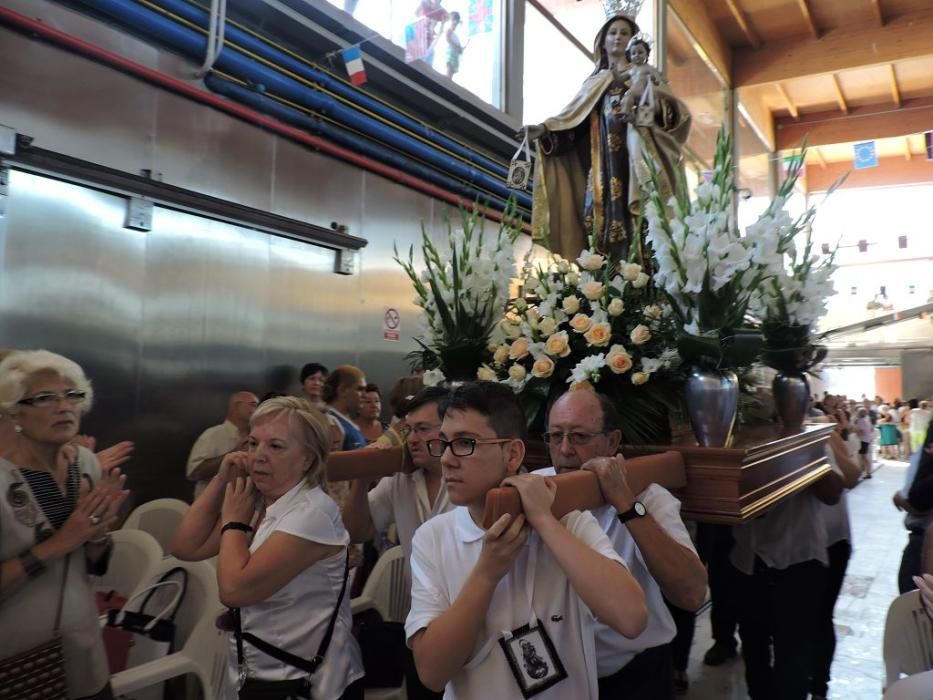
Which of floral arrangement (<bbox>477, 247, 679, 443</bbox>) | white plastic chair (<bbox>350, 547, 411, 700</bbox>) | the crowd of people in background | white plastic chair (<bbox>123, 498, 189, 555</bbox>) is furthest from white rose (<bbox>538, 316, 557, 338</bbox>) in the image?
white plastic chair (<bbox>123, 498, 189, 555</bbox>)

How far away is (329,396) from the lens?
4633 mm

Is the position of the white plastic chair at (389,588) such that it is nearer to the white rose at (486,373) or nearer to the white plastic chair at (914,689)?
the white rose at (486,373)

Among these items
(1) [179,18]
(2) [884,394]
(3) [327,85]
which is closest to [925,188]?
(2) [884,394]

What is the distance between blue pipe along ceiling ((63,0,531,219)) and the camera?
3.98m

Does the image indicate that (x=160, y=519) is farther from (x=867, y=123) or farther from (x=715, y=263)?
(x=867, y=123)

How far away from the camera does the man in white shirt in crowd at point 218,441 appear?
392cm

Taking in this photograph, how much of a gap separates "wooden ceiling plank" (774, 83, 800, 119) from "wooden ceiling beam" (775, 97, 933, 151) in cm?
24

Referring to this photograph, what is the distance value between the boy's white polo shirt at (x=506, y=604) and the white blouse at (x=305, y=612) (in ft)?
1.44

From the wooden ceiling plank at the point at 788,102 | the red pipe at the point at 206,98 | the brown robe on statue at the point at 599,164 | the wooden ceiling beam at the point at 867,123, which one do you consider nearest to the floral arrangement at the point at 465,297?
the red pipe at the point at 206,98

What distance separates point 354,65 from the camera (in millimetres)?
4969

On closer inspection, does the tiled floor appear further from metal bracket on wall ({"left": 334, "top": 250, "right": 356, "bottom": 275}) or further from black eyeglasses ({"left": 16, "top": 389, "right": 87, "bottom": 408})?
metal bracket on wall ({"left": 334, "top": 250, "right": 356, "bottom": 275})

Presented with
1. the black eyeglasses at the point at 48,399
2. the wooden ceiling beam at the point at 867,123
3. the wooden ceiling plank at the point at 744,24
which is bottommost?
the black eyeglasses at the point at 48,399

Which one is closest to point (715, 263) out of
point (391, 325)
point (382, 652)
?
point (382, 652)

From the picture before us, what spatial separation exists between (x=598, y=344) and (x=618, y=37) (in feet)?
6.86
